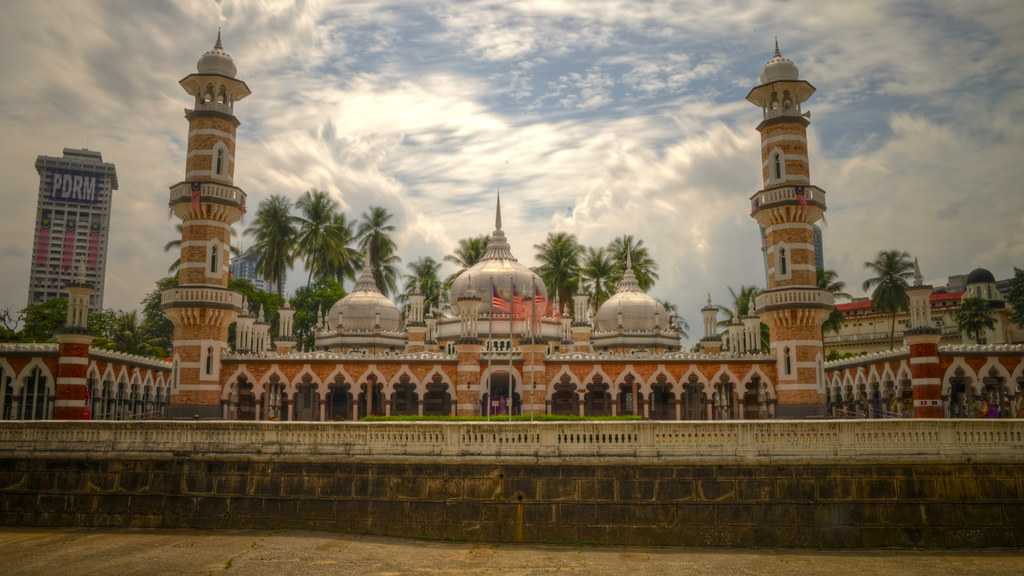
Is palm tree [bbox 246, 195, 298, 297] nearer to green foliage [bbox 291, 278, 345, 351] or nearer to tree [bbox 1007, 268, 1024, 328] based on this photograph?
green foliage [bbox 291, 278, 345, 351]

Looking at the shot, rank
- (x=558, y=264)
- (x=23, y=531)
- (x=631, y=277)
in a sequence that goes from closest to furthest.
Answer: (x=23, y=531)
(x=631, y=277)
(x=558, y=264)

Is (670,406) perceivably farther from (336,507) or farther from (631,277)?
(336,507)

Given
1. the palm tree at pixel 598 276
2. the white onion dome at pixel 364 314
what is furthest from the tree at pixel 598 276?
the white onion dome at pixel 364 314

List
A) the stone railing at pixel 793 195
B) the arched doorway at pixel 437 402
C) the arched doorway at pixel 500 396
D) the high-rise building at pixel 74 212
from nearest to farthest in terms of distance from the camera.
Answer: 1. the stone railing at pixel 793 195
2. the arched doorway at pixel 500 396
3. the arched doorway at pixel 437 402
4. the high-rise building at pixel 74 212

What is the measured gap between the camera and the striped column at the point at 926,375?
106 feet

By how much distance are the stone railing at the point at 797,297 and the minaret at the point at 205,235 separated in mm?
26500

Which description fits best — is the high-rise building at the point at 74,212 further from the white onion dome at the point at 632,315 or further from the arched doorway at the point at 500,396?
the arched doorway at the point at 500,396

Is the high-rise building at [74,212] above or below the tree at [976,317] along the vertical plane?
above

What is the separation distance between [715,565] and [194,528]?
1454cm

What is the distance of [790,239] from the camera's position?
40812mm

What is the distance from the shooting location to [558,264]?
7719cm

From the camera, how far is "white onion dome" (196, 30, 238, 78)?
41531mm

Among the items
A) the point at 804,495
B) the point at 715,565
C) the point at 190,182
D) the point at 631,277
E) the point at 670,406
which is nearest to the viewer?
the point at 715,565

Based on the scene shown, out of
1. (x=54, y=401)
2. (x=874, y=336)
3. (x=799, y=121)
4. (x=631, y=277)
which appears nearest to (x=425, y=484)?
(x=54, y=401)
